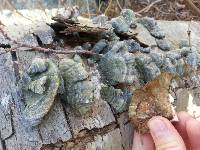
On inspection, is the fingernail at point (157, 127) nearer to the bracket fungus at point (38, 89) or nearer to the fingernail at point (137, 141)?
the fingernail at point (137, 141)

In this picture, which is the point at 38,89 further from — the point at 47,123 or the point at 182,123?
the point at 182,123

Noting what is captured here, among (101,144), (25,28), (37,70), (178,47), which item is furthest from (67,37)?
(178,47)

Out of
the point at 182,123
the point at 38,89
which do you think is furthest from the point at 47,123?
the point at 182,123

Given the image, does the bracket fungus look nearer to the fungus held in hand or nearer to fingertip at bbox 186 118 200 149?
the fungus held in hand

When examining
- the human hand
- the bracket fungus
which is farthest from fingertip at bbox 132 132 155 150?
the bracket fungus

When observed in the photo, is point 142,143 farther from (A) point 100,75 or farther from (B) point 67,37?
(B) point 67,37

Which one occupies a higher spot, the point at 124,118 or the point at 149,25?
the point at 149,25
